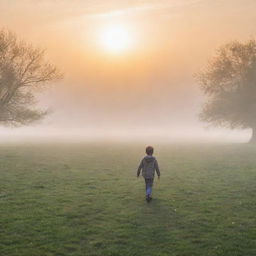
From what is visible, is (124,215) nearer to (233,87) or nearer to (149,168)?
(149,168)

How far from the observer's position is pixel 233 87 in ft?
219

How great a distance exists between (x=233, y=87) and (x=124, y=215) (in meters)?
55.0

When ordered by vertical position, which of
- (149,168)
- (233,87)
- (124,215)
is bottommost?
(124,215)

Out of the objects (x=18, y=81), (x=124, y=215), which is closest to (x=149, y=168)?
(x=124, y=215)

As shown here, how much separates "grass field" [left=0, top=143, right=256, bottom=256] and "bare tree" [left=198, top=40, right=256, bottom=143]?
38876mm

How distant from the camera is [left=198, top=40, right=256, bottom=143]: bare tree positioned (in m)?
64.8

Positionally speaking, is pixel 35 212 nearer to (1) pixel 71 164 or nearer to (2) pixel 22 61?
(1) pixel 71 164

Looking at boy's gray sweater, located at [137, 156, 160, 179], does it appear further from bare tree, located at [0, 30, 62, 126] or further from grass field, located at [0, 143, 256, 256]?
bare tree, located at [0, 30, 62, 126]

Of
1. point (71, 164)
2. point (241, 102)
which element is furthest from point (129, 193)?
point (241, 102)

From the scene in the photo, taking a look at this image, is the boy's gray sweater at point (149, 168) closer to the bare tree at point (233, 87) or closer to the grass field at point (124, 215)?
the grass field at point (124, 215)

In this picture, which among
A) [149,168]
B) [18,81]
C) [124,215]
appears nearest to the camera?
[124,215]

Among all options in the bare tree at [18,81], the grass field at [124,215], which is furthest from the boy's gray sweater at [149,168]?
the bare tree at [18,81]

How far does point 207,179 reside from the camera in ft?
87.2

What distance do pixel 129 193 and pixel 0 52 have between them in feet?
123
